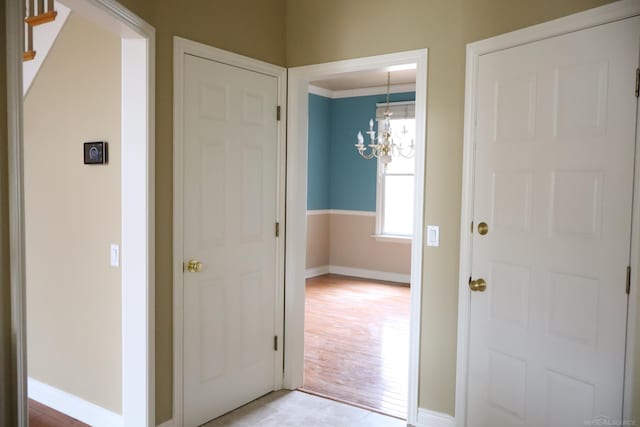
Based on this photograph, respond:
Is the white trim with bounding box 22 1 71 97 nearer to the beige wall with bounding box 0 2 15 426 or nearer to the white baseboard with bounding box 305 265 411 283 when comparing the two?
the beige wall with bounding box 0 2 15 426

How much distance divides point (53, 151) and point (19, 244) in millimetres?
1608

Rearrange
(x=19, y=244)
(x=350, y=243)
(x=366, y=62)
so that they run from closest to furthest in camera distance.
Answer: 1. (x=19, y=244)
2. (x=366, y=62)
3. (x=350, y=243)

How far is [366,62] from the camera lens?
3.03 meters

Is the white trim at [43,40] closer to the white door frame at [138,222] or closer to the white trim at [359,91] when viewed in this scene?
the white door frame at [138,222]

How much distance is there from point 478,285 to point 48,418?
2676 mm

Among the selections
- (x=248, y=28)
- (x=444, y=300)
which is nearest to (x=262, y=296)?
(x=444, y=300)

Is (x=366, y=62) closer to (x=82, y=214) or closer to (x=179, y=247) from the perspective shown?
(x=179, y=247)

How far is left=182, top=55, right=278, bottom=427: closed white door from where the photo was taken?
9.06 feet

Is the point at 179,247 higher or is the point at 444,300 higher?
the point at 179,247

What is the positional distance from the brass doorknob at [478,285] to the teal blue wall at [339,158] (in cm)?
484

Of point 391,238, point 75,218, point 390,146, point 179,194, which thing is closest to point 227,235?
point 179,194

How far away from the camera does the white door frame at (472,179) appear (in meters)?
1.94

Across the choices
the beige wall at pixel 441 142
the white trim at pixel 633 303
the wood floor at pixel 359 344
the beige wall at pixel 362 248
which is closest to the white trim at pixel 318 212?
the beige wall at pixel 362 248

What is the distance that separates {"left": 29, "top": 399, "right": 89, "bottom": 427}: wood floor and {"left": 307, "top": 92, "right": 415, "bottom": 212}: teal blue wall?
4.84m
